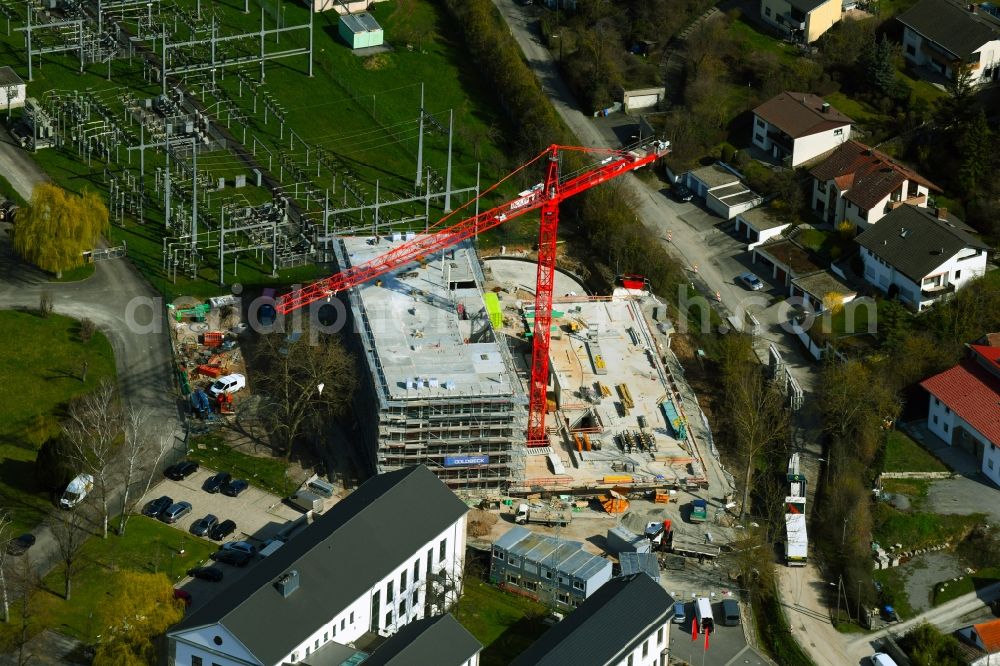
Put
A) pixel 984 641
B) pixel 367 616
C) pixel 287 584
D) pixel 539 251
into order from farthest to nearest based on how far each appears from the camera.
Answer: pixel 539 251 → pixel 984 641 → pixel 367 616 → pixel 287 584

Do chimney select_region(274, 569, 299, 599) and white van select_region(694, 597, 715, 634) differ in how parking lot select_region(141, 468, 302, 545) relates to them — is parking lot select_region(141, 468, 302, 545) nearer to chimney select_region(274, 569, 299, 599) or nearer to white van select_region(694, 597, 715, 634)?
chimney select_region(274, 569, 299, 599)

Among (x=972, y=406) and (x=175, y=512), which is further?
(x=972, y=406)

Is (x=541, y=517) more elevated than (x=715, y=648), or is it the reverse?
(x=541, y=517)

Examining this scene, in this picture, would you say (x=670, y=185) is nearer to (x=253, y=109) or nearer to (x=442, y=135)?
(x=442, y=135)

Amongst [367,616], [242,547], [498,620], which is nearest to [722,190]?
[498,620]

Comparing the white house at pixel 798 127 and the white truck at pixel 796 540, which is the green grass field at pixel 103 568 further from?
the white house at pixel 798 127

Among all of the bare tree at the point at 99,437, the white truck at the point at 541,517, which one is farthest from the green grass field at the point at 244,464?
the white truck at the point at 541,517

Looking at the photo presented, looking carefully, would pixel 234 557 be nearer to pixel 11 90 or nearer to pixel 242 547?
pixel 242 547

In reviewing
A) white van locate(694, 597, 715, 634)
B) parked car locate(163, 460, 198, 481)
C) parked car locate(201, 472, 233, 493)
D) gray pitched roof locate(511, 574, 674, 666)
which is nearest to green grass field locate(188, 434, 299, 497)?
parked car locate(201, 472, 233, 493)

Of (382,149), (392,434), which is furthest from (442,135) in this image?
(392,434)
